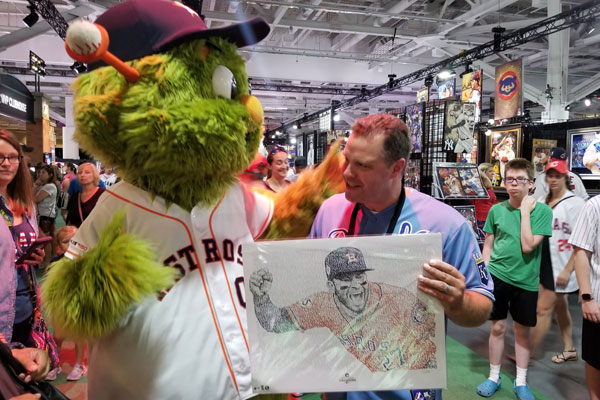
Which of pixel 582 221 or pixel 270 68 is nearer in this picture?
pixel 582 221

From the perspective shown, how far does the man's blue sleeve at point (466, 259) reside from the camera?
1.36 m

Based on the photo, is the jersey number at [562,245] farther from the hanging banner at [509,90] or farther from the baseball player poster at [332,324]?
the hanging banner at [509,90]

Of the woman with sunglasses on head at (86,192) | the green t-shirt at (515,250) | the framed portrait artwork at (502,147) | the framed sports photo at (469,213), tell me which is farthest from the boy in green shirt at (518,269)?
the framed portrait artwork at (502,147)

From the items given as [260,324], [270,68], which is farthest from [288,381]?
[270,68]

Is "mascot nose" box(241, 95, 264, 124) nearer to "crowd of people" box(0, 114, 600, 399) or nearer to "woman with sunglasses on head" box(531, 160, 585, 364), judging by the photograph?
"crowd of people" box(0, 114, 600, 399)

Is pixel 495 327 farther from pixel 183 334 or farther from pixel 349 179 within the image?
pixel 183 334

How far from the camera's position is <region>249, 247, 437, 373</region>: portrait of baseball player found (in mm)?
1101

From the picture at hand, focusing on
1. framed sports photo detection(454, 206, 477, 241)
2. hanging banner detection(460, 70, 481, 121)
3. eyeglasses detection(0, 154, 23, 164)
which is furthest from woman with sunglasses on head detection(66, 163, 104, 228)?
hanging banner detection(460, 70, 481, 121)

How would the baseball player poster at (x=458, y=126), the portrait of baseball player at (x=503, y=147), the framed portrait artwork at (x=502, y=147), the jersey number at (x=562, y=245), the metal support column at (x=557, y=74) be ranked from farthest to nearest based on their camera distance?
the metal support column at (x=557, y=74) < the portrait of baseball player at (x=503, y=147) < the framed portrait artwork at (x=502, y=147) < the baseball player poster at (x=458, y=126) < the jersey number at (x=562, y=245)

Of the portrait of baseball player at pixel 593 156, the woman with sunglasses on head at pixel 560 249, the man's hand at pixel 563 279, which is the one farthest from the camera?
the portrait of baseball player at pixel 593 156

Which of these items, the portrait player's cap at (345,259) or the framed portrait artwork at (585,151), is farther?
the framed portrait artwork at (585,151)

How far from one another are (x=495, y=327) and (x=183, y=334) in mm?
2757

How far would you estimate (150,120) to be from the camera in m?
1.25

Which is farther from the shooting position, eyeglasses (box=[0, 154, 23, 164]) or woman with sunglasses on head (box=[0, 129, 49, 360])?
eyeglasses (box=[0, 154, 23, 164])
